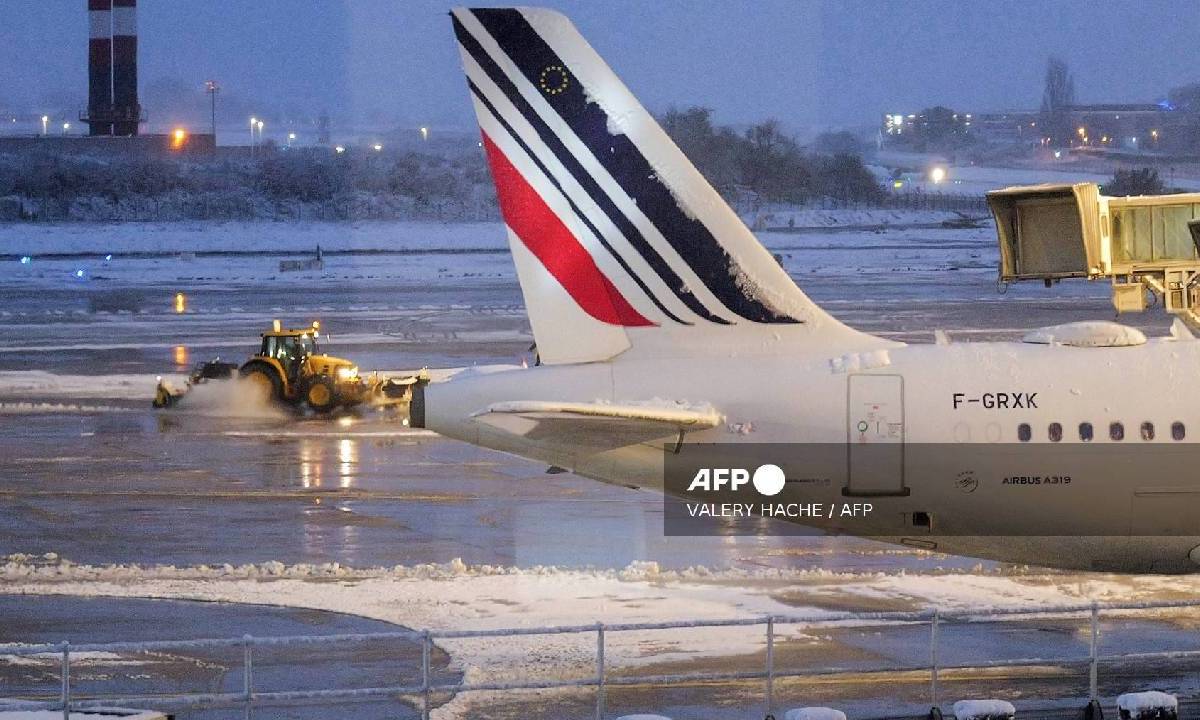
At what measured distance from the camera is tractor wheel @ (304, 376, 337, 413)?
4694 cm

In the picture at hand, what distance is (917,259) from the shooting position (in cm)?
10881

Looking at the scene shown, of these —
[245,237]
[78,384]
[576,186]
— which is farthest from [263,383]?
[245,237]

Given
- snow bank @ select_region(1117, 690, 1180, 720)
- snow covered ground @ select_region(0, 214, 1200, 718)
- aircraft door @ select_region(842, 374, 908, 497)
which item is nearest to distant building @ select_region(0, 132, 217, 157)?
snow covered ground @ select_region(0, 214, 1200, 718)

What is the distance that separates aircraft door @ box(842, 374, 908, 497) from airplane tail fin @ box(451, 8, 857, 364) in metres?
2.29

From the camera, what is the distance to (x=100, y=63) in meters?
163

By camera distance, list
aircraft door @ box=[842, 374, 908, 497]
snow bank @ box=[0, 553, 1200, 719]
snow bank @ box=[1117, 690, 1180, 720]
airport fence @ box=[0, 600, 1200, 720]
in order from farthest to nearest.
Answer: snow bank @ box=[0, 553, 1200, 719] → aircraft door @ box=[842, 374, 908, 497] → snow bank @ box=[1117, 690, 1180, 720] → airport fence @ box=[0, 600, 1200, 720]

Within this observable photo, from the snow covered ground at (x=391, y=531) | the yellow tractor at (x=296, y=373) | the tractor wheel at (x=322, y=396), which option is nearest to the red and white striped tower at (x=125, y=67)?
the snow covered ground at (x=391, y=531)

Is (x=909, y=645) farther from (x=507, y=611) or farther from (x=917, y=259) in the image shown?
(x=917, y=259)

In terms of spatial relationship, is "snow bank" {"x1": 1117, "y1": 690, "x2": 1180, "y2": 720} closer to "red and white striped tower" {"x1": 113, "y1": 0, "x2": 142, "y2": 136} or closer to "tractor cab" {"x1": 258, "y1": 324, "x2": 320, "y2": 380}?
"tractor cab" {"x1": 258, "y1": 324, "x2": 320, "y2": 380}

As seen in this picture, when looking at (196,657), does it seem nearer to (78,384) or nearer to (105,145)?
(78,384)

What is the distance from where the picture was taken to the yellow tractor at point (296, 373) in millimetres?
47375

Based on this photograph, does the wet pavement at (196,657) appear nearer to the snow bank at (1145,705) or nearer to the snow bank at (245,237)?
the snow bank at (1145,705)

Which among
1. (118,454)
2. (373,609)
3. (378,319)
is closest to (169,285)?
(378,319)

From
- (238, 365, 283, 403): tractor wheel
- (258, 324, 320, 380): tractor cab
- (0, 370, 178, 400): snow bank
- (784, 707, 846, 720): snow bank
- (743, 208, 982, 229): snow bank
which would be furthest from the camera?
(743, 208, 982, 229): snow bank
